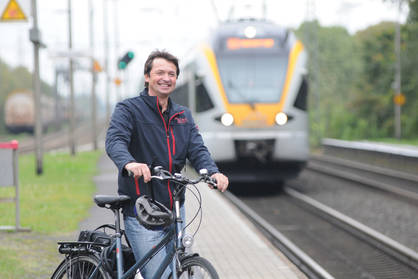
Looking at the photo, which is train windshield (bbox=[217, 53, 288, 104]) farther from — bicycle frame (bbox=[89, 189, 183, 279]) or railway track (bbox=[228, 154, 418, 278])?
bicycle frame (bbox=[89, 189, 183, 279])

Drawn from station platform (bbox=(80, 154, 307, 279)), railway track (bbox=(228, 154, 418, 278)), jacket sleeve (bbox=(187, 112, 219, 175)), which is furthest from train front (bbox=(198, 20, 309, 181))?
jacket sleeve (bbox=(187, 112, 219, 175))

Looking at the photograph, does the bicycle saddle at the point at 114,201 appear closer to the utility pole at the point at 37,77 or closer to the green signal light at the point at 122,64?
the green signal light at the point at 122,64

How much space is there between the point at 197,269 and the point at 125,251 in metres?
0.60

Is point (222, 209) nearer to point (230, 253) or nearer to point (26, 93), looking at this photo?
point (230, 253)

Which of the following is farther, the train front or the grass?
the train front

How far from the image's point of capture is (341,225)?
421 inches

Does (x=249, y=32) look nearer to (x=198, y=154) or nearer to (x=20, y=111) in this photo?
(x=198, y=154)

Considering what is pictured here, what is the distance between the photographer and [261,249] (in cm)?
748

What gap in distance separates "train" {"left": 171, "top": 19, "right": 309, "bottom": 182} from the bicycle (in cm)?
929

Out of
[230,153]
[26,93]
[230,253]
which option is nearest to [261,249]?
[230,253]

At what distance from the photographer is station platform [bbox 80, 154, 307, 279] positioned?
6.38 m

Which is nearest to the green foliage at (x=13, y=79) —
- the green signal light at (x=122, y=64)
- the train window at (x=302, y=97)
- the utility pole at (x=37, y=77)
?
the utility pole at (x=37, y=77)

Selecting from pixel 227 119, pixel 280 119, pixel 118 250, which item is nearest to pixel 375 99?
pixel 280 119

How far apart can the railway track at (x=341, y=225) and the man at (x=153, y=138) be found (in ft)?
11.2
